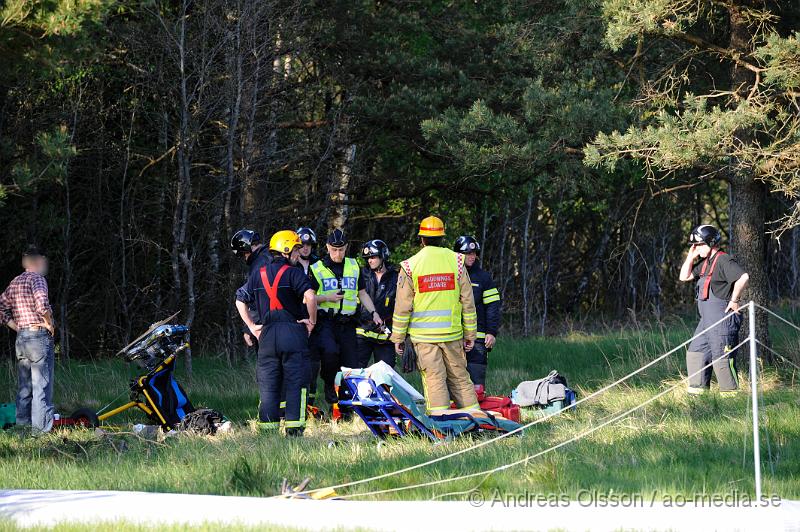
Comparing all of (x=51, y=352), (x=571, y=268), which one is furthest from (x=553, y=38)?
(x=571, y=268)

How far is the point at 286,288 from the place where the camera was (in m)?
10.1

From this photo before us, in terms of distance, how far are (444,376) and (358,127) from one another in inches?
381

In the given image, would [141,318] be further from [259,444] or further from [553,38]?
[259,444]

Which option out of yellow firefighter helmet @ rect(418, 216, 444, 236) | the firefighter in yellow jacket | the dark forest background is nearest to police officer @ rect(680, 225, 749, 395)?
the dark forest background

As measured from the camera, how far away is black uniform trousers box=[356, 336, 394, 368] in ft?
39.4

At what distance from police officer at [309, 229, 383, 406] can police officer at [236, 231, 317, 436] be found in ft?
4.26

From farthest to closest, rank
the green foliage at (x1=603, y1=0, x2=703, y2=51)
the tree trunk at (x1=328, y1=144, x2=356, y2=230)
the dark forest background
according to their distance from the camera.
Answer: the tree trunk at (x1=328, y1=144, x2=356, y2=230) → the dark forest background → the green foliage at (x1=603, y1=0, x2=703, y2=51)

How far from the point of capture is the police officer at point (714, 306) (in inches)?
465

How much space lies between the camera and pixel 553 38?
1490 cm

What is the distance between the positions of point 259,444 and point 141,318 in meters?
9.97

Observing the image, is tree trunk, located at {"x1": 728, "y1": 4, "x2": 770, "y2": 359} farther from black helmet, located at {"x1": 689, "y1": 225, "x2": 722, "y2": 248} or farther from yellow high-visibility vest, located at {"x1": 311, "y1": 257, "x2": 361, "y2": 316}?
yellow high-visibility vest, located at {"x1": 311, "y1": 257, "x2": 361, "y2": 316}

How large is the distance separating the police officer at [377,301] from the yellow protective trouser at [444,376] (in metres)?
1.88

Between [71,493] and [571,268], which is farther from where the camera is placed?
[571,268]

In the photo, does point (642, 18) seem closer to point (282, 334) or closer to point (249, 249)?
point (249, 249)
